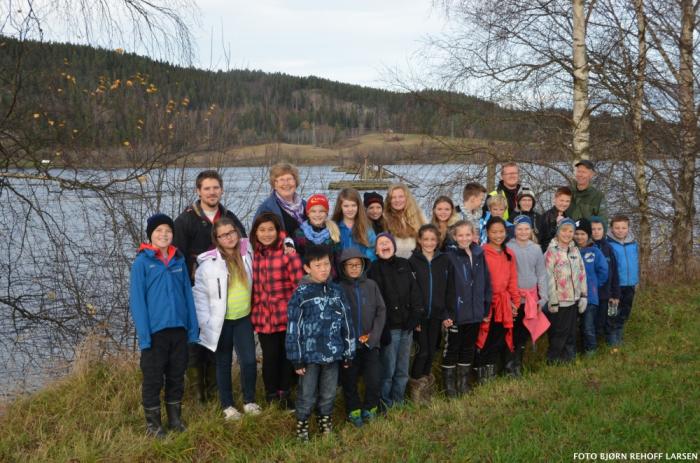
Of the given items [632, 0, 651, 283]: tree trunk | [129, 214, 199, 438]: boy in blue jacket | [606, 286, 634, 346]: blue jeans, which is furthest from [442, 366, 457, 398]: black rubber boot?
[632, 0, 651, 283]: tree trunk

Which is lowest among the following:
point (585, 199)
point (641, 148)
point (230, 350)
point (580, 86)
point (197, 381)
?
point (197, 381)

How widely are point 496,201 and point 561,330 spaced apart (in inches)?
61.7

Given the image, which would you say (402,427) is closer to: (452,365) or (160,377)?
(452,365)

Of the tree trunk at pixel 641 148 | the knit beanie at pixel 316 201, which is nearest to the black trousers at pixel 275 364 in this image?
the knit beanie at pixel 316 201

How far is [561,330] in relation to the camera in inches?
245

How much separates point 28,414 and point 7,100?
2.99 meters

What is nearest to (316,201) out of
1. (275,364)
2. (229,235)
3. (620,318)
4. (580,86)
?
(229,235)

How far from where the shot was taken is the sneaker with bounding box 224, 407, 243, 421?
15.4 ft

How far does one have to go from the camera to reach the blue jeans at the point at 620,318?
6773 mm

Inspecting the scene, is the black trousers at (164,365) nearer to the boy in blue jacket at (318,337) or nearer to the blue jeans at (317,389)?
the boy in blue jacket at (318,337)

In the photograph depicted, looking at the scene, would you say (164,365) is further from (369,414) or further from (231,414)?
(369,414)

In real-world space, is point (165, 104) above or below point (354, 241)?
above

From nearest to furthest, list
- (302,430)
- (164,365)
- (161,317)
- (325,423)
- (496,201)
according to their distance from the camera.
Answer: (161,317) → (164,365) → (302,430) → (325,423) → (496,201)

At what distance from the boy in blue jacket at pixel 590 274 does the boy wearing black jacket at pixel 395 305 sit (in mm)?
2404
